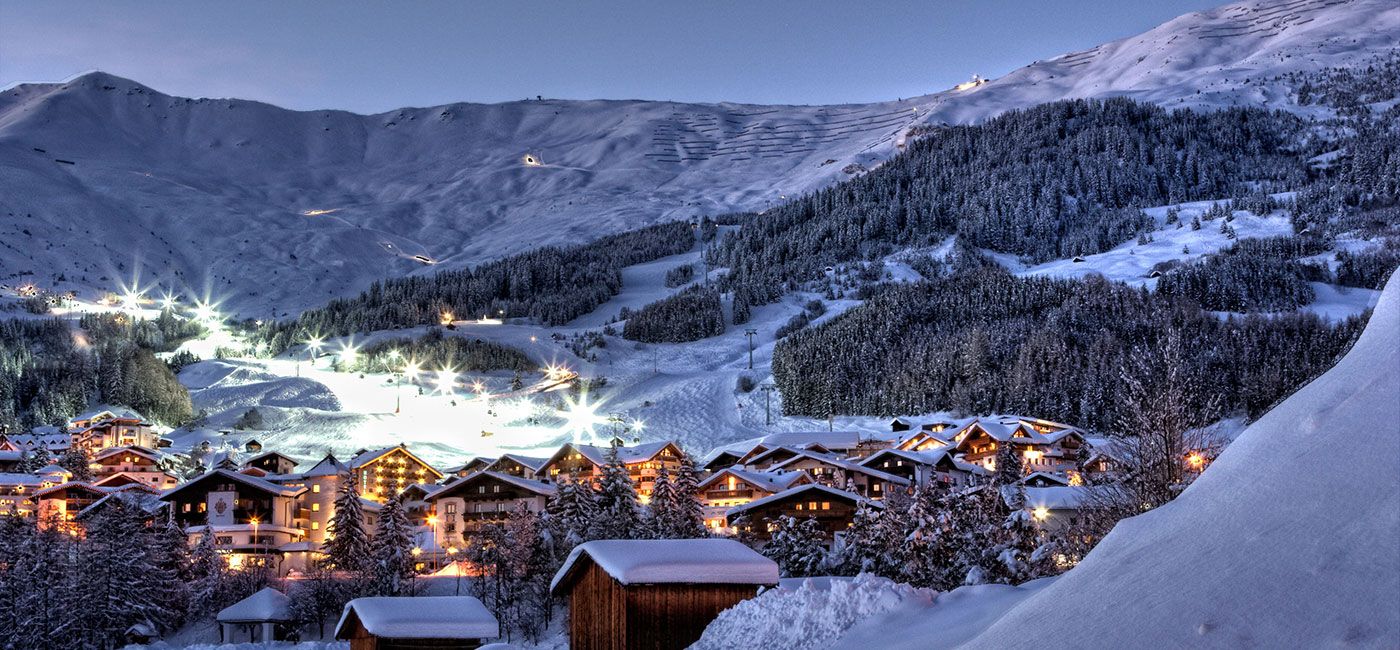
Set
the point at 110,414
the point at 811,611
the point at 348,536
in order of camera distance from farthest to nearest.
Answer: the point at 110,414, the point at 348,536, the point at 811,611

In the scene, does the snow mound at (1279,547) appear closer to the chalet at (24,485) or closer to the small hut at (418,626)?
the small hut at (418,626)

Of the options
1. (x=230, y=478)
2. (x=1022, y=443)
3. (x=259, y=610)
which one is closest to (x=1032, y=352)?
(x=1022, y=443)

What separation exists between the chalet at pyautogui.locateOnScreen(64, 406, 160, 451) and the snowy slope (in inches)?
4001

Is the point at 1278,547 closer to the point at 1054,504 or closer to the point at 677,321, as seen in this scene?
the point at 1054,504

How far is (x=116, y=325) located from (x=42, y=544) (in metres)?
137

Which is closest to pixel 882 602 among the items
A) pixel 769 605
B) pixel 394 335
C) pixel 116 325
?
pixel 769 605

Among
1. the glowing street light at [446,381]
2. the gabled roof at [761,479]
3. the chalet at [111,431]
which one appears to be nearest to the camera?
the gabled roof at [761,479]

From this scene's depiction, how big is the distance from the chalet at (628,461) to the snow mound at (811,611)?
60517mm

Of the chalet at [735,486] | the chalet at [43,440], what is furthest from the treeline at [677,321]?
the chalet at [735,486]

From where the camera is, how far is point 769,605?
15.0m

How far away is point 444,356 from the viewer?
13812 centimetres

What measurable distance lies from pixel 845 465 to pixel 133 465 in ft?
167

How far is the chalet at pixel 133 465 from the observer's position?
82.3 metres

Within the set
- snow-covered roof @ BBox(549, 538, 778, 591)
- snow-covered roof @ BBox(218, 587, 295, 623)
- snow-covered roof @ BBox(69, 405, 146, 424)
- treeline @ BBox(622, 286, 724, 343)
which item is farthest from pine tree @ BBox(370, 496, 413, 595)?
treeline @ BBox(622, 286, 724, 343)
